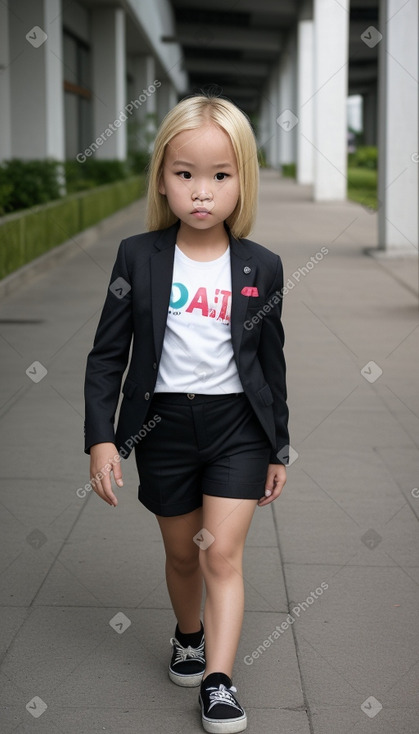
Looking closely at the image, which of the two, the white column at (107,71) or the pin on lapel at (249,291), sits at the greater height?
the white column at (107,71)

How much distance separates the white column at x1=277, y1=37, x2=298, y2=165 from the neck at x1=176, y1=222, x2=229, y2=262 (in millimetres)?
43663

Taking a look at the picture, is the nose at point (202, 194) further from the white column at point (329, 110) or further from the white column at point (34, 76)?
the white column at point (329, 110)

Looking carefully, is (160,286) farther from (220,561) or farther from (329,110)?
(329,110)

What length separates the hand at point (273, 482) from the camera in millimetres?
2971

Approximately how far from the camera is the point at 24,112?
1677 cm

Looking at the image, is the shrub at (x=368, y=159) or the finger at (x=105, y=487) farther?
the shrub at (x=368, y=159)

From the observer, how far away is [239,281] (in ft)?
9.26

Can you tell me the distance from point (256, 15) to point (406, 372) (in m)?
40.9

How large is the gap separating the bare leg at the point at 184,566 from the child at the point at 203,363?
41mm

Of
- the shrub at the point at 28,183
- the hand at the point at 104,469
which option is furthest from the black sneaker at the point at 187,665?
the shrub at the point at 28,183

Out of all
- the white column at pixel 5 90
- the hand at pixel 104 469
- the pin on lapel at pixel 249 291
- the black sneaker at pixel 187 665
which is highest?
the white column at pixel 5 90

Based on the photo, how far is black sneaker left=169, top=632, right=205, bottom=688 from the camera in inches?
122

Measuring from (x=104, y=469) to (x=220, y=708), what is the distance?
0.65m

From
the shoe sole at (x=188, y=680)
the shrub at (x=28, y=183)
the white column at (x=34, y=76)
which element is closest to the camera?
the shoe sole at (x=188, y=680)
